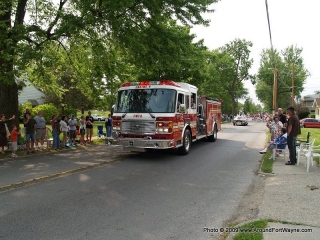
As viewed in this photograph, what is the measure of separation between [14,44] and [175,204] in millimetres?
9245

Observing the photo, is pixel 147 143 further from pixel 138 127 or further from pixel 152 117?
pixel 152 117

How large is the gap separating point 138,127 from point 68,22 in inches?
188

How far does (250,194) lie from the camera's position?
690 cm

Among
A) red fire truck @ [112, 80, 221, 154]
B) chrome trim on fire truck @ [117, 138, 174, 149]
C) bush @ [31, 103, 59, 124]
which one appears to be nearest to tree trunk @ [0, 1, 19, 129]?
red fire truck @ [112, 80, 221, 154]

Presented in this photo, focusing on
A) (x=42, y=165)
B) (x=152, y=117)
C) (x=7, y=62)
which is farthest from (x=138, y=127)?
(x=7, y=62)

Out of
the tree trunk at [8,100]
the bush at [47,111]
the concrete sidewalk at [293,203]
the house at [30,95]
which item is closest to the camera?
the concrete sidewalk at [293,203]

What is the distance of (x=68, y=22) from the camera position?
11336 millimetres

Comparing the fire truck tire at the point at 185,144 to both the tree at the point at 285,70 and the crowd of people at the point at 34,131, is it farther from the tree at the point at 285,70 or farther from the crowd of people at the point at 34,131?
the tree at the point at 285,70

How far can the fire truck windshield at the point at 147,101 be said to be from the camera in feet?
37.0

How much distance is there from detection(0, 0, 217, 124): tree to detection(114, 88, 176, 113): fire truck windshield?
2.83 m

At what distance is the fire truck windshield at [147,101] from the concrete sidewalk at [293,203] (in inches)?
175

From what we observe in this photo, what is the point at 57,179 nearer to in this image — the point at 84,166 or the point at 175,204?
the point at 84,166

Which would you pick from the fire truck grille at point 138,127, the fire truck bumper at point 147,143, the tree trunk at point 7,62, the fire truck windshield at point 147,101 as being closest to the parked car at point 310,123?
the fire truck windshield at point 147,101

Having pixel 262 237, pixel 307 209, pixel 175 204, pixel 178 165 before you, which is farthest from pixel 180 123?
pixel 262 237
